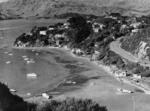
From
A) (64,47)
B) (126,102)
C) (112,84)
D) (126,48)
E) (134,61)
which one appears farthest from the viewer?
(64,47)

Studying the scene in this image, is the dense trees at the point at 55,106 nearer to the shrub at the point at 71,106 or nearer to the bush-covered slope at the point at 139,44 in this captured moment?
the shrub at the point at 71,106

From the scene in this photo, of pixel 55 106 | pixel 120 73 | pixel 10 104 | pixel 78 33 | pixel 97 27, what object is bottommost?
pixel 120 73

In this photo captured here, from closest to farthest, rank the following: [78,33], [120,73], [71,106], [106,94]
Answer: [71,106], [106,94], [120,73], [78,33]

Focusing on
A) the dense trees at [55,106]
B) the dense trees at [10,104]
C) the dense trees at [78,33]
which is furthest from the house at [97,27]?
the dense trees at [55,106]

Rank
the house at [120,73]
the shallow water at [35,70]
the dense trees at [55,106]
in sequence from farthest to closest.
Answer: the house at [120,73], the shallow water at [35,70], the dense trees at [55,106]

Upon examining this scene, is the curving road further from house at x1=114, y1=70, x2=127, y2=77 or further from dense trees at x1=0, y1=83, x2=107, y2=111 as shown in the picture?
dense trees at x1=0, y1=83, x2=107, y2=111

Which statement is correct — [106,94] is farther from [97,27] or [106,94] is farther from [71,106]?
[97,27]

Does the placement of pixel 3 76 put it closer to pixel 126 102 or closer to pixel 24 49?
pixel 126 102

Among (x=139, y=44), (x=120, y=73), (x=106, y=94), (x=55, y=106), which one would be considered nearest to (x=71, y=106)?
(x=55, y=106)

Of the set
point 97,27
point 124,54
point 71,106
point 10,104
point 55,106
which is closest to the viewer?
point 71,106

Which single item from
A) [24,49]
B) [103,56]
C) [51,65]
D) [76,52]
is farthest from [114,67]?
[24,49]

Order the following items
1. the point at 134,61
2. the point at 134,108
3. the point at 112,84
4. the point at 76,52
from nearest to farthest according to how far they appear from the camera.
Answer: the point at 134,108, the point at 112,84, the point at 134,61, the point at 76,52
